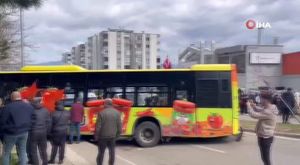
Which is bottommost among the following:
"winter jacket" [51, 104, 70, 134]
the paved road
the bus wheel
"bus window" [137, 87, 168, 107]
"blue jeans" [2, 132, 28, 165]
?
the paved road

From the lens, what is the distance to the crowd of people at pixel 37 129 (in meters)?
9.66

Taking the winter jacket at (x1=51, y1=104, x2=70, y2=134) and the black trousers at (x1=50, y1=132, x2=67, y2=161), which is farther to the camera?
the winter jacket at (x1=51, y1=104, x2=70, y2=134)

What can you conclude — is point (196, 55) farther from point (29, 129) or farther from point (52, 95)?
point (29, 129)

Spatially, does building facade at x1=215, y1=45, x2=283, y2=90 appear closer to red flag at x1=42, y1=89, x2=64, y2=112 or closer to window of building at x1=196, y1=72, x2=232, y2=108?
window of building at x1=196, y1=72, x2=232, y2=108

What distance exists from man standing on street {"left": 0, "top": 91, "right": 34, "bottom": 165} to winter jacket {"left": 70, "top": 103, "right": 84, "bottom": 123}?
703 cm

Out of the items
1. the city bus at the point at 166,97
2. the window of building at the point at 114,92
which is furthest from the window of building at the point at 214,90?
the window of building at the point at 114,92

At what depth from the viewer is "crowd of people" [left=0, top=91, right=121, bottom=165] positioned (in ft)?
31.7

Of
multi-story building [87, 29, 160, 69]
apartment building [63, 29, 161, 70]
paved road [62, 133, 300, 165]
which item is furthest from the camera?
multi-story building [87, 29, 160, 69]

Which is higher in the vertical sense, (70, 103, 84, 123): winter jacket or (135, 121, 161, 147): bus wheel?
(70, 103, 84, 123): winter jacket

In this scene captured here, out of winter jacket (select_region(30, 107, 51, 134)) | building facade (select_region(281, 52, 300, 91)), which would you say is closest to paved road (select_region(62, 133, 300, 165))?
winter jacket (select_region(30, 107, 51, 134))

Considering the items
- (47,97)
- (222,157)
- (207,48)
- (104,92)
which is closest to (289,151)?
(222,157)

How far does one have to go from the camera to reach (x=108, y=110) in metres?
11.1

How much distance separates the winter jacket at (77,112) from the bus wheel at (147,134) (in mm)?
1957

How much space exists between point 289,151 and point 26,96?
8.54 m
